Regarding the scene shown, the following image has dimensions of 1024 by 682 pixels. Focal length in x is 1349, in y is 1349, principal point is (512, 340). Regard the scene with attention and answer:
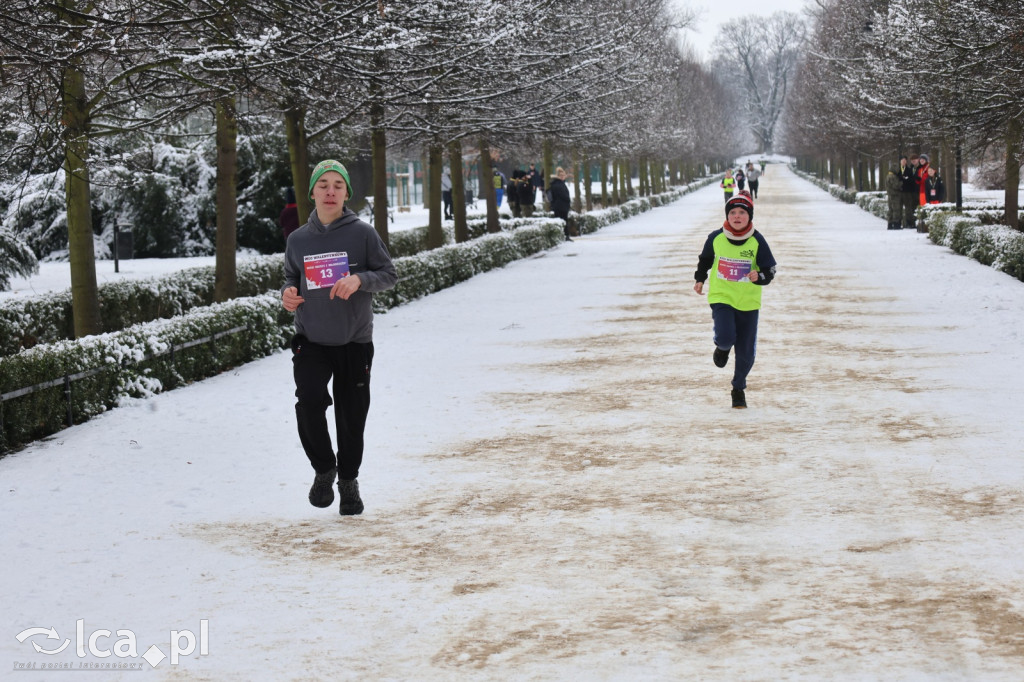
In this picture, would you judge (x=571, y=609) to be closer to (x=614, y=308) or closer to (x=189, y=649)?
(x=189, y=649)

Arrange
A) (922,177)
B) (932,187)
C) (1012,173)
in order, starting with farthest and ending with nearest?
(932,187) → (922,177) → (1012,173)

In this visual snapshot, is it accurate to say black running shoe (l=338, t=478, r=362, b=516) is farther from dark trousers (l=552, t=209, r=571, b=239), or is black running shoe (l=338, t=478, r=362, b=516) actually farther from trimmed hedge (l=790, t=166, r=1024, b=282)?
dark trousers (l=552, t=209, r=571, b=239)

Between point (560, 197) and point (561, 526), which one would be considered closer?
point (561, 526)

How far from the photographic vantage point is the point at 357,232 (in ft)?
21.5

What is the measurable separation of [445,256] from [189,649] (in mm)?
16748

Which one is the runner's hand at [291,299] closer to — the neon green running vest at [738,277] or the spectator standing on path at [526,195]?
the neon green running vest at [738,277]

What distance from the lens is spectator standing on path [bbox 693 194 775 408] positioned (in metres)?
9.55

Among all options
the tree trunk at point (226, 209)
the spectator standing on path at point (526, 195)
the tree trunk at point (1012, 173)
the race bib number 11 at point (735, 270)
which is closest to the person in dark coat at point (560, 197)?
the spectator standing on path at point (526, 195)

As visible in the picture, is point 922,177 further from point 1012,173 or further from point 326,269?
point 326,269

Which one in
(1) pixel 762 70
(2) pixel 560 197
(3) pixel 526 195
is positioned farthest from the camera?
(1) pixel 762 70

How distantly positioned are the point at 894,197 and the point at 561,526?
2857cm

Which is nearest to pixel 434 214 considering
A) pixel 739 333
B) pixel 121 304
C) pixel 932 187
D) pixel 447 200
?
pixel 121 304

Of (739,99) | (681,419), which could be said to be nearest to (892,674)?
(681,419)

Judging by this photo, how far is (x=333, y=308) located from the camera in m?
6.50
